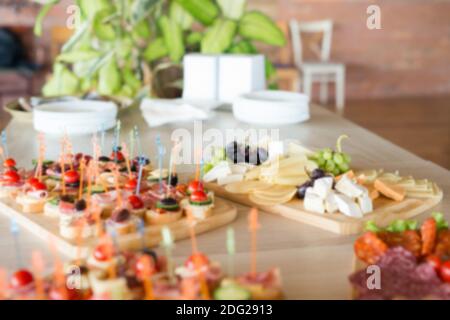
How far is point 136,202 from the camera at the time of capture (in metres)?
1.44

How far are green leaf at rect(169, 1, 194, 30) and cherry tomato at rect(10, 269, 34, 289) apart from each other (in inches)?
84.3

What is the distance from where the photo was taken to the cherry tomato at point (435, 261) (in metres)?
1.13

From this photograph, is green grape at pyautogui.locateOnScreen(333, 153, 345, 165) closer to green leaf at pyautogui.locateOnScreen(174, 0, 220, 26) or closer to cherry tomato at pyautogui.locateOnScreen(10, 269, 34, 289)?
cherry tomato at pyautogui.locateOnScreen(10, 269, 34, 289)

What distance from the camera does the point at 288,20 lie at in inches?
305

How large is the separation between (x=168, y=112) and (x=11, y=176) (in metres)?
1.12

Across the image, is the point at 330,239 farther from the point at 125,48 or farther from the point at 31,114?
the point at 125,48

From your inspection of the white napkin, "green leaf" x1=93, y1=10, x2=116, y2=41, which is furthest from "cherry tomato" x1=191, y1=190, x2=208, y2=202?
"green leaf" x1=93, y1=10, x2=116, y2=41

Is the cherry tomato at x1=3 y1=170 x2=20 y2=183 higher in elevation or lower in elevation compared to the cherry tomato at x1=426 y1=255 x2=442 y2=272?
higher

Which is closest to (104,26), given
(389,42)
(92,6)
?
(92,6)

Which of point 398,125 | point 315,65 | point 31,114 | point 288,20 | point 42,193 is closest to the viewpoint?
point 42,193

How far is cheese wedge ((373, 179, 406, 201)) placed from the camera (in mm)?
1570

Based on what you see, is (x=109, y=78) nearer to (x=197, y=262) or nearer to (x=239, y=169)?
(x=239, y=169)
